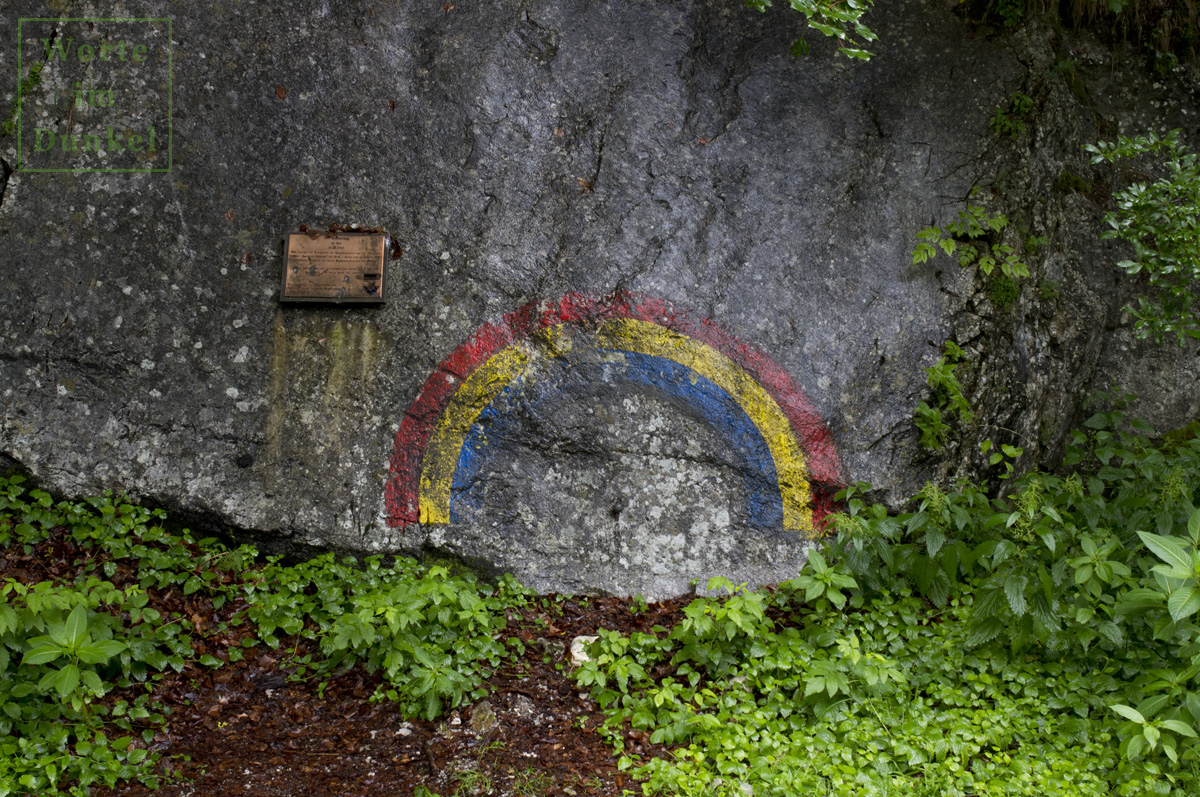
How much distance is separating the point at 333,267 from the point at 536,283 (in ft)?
3.23

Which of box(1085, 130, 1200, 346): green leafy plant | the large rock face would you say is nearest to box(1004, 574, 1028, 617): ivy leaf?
the large rock face

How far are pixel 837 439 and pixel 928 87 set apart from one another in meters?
1.95

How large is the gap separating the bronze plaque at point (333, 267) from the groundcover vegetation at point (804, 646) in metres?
1.25

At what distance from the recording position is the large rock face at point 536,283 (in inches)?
Answer: 157

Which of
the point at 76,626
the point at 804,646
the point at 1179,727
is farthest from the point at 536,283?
the point at 1179,727

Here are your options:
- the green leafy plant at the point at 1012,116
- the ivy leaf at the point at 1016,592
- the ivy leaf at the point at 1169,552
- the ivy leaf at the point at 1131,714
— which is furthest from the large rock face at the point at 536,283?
the ivy leaf at the point at 1131,714

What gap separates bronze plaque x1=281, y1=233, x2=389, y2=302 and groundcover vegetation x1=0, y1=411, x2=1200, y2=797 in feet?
4.11

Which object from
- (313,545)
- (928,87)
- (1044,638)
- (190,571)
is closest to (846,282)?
(928,87)

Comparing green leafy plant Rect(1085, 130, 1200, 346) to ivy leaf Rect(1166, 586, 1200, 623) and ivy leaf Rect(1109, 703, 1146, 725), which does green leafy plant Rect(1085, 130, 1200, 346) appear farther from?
ivy leaf Rect(1109, 703, 1146, 725)

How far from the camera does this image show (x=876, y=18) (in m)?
4.46

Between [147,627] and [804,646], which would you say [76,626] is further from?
[804,646]

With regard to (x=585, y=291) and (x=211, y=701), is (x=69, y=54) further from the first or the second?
(x=211, y=701)

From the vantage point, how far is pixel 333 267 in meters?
4.06

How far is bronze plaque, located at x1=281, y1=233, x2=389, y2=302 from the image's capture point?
4039 millimetres
